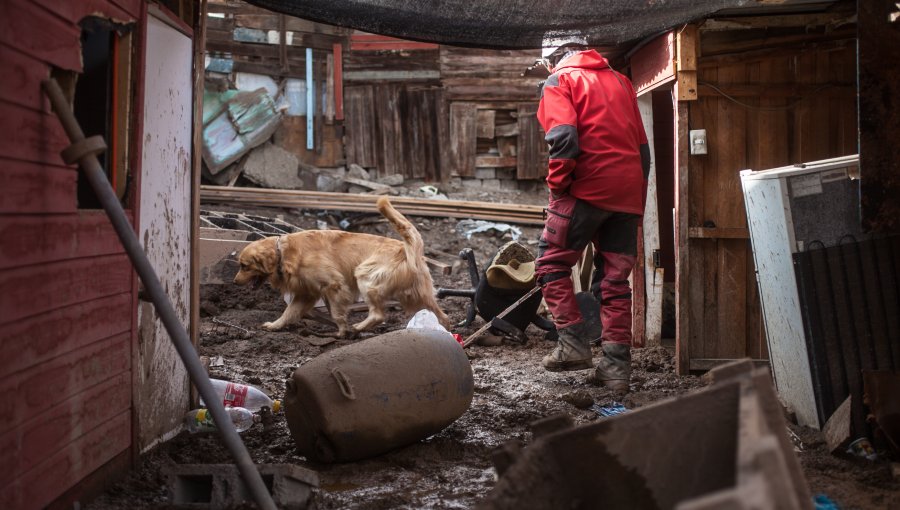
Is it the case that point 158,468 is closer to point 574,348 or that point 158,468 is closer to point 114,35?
point 114,35

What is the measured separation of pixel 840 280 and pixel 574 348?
247 cm

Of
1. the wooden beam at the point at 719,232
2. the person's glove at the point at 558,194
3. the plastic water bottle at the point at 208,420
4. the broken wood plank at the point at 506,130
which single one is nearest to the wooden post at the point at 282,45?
the broken wood plank at the point at 506,130

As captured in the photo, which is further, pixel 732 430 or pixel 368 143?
pixel 368 143

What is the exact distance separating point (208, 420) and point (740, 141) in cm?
466

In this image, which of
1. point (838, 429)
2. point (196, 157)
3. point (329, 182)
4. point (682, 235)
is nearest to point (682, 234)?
point (682, 235)

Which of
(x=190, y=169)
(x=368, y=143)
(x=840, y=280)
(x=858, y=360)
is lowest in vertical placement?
(x=858, y=360)

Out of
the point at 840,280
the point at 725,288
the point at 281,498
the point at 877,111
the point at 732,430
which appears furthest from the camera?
the point at 725,288

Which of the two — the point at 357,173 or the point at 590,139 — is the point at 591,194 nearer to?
the point at 590,139

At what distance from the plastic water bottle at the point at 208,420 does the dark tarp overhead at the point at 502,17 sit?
2574 millimetres

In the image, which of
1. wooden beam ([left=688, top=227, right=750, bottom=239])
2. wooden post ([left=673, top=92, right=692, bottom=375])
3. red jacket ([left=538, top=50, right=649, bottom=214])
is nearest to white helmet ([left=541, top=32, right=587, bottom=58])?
red jacket ([left=538, top=50, right=649, bottom=214])

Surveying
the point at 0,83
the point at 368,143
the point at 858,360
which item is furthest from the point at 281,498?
the point at 368,143

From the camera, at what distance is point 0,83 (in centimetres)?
290

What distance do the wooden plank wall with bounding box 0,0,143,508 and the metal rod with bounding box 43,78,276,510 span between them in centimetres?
12

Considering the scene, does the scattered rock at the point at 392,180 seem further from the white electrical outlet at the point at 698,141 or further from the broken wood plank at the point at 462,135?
the white electrical outlet at the point at 698,141
